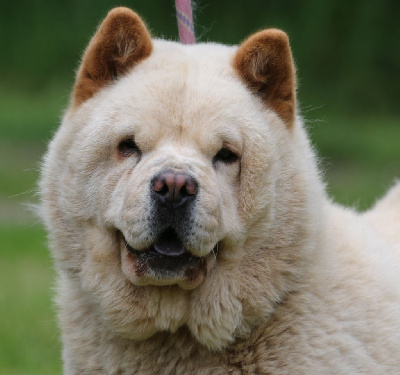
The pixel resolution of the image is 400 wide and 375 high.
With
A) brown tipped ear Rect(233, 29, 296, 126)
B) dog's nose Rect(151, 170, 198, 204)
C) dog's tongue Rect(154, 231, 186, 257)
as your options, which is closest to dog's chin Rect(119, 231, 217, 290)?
dog's tongue Rect(154, 231, 186, 257)

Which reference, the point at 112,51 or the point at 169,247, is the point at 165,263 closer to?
the point at 169,247

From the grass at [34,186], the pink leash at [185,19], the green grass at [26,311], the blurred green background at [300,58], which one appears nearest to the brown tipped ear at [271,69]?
the grass at [34,186]

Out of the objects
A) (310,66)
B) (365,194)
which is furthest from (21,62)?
(365,194)

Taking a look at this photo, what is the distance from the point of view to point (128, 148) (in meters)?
3.90

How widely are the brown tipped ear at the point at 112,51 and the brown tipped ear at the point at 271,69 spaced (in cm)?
48

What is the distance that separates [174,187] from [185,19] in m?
1.50

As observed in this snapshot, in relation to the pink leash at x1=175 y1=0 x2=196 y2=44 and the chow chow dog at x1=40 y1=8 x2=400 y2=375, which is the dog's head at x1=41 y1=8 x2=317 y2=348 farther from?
the pink leash at x1=175 y1=0 x2=196 y2=44

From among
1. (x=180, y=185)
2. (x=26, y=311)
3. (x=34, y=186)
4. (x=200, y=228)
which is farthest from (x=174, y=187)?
(x=34, y=186)

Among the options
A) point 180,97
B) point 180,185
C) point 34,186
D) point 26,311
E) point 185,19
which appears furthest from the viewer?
point 34,186

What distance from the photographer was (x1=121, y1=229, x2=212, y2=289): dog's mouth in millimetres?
3688

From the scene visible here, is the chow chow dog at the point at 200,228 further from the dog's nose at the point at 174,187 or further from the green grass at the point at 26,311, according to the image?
the green grass at the point at 26,311

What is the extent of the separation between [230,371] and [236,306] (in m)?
0.30

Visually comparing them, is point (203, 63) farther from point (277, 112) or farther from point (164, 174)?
point (164, 174)

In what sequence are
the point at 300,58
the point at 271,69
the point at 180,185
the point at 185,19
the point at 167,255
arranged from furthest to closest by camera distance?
the point at 300,58 < the point at 185,19 < the point at 271,69 < the point at 167,255 < the point at 180,185
